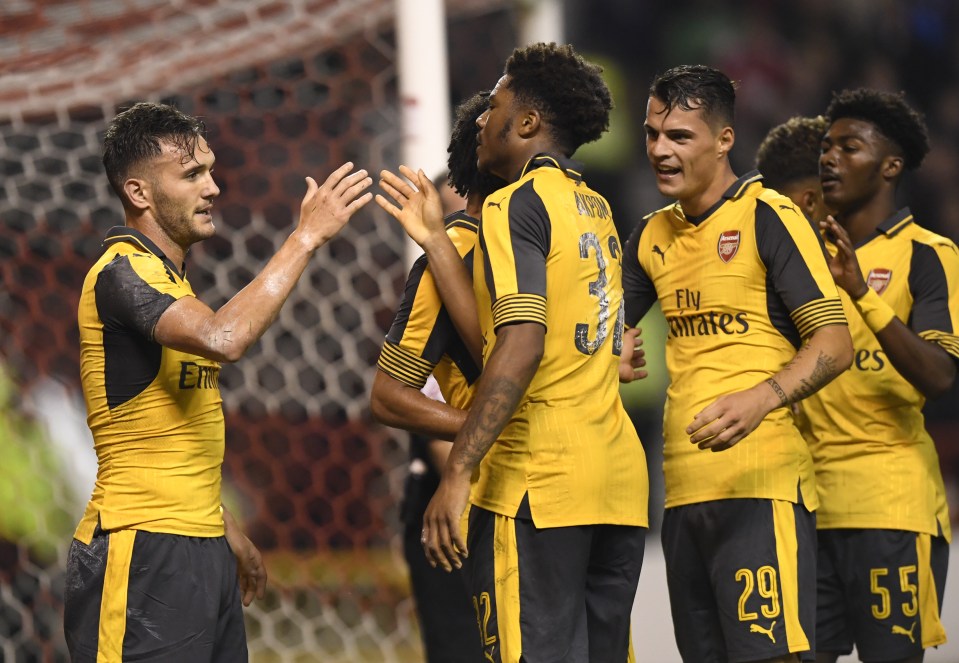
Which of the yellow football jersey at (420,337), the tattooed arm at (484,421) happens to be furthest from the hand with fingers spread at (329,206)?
the tattooed arm at (484,421)

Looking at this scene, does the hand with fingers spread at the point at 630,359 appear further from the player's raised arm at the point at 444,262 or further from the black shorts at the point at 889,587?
the black shorts at the point at 889,587

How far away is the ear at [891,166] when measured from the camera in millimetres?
3602

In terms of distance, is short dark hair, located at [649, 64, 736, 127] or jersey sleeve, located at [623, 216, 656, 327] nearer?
short dark hair, located at [649, 64, 736, 127]

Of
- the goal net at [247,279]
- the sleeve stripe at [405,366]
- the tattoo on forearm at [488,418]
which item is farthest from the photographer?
the goal net at [247,279]

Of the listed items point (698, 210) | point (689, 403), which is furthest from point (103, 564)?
point (698, 210)

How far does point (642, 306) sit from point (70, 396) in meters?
2.71

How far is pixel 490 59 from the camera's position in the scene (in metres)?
6.55

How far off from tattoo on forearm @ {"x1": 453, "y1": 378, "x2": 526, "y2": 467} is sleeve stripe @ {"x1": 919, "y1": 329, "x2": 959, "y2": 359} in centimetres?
130

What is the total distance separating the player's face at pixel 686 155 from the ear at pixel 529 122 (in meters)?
0.35

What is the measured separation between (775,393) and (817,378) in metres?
0.11

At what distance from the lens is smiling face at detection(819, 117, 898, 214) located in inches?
141

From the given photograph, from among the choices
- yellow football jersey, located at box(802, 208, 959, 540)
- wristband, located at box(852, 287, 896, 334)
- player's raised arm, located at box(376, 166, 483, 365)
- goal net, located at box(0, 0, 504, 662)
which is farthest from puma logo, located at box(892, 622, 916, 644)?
goal net, located at box(0, 0, 504, 662)

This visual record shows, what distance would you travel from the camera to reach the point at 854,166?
11.7 feet

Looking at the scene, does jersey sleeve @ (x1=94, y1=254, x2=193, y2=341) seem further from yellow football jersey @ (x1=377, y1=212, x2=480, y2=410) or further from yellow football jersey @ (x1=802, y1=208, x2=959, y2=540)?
yellow football jersey @ (x1=802, y1=208, x2=959, y2=540)
